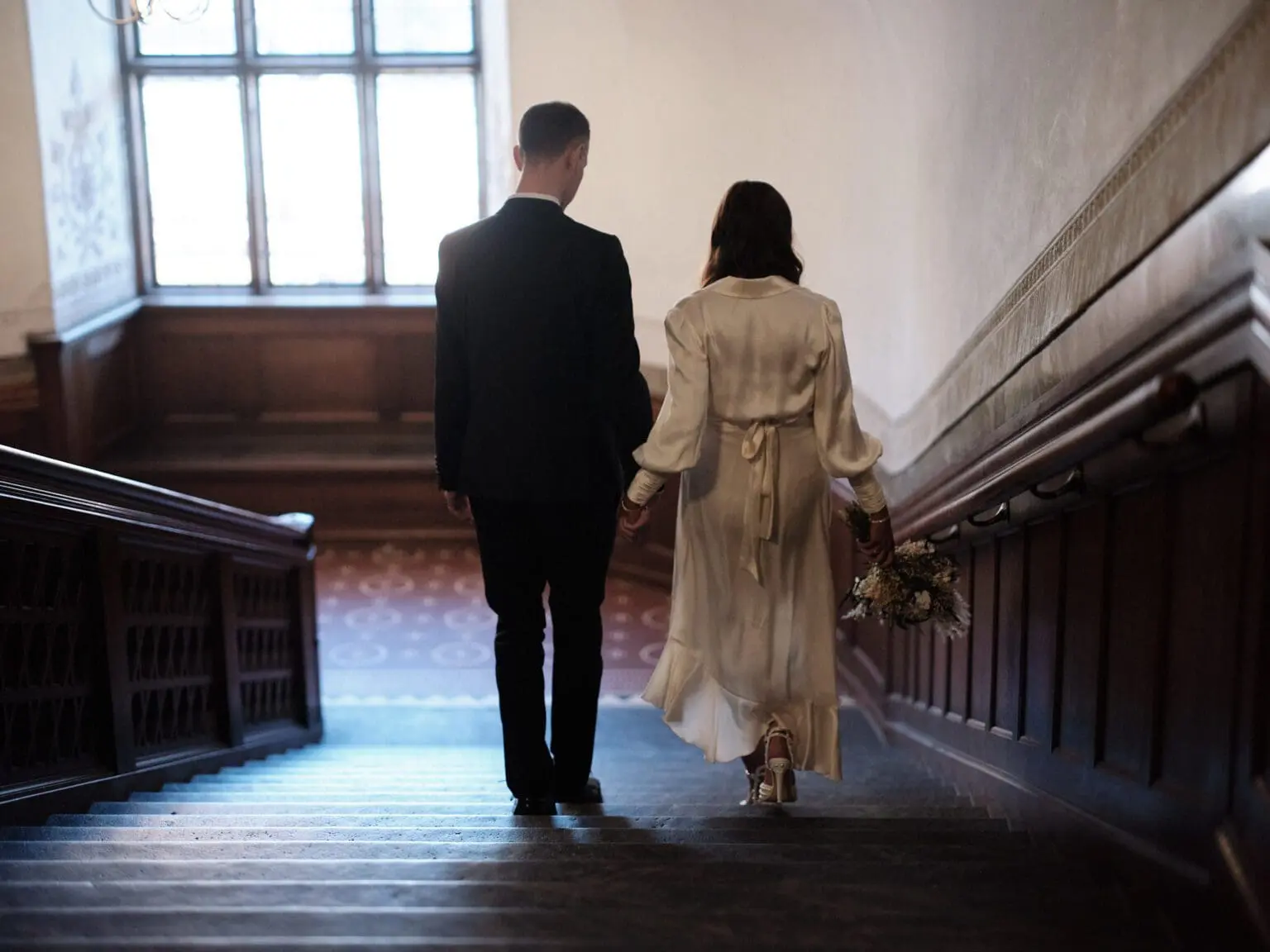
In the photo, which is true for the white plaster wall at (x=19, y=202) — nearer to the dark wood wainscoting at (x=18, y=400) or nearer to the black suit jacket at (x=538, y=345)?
the dark wood wainscoting at (x=18, y=400)

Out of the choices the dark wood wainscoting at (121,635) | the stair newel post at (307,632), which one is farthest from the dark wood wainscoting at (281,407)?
the dark wood wainscoting at (121,635)

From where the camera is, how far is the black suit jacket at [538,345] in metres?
2.22

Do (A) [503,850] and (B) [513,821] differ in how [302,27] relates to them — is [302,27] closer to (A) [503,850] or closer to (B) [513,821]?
(B) [513,821]

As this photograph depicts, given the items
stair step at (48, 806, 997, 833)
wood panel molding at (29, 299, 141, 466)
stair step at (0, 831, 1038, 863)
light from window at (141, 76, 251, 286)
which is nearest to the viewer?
stair step at (0, 831, 1038, 863)

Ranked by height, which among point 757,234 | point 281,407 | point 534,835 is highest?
point 757,234

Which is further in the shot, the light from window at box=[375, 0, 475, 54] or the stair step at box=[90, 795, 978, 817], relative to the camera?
the light from window at box=[375, 0, 475, 54]

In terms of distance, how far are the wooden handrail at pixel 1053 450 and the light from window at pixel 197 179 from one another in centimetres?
666

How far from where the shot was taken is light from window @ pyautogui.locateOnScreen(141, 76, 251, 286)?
7.93m

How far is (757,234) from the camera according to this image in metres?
2.35

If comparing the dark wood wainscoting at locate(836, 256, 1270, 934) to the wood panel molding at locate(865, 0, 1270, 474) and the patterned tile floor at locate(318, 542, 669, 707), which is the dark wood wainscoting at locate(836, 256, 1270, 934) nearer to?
the wood panel molding at locate(865, 0, 1270, 474)

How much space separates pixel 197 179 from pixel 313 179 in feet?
2.94

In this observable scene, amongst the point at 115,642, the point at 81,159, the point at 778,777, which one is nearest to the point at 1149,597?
the point at 778,777

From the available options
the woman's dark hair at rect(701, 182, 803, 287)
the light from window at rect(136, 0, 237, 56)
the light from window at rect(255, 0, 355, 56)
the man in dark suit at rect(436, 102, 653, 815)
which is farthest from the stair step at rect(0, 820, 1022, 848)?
the light from window at rect(136, 0, 237, 56)

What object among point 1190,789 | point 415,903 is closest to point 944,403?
point 1190,789
